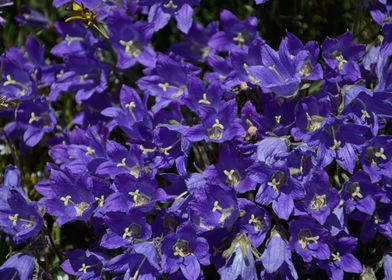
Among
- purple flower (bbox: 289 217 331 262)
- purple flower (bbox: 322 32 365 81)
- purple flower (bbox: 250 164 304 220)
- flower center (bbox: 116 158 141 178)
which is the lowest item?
purple flower (bbox: 289 217 331 262)

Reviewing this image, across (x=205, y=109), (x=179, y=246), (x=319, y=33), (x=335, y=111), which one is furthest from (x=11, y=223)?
(x=319, y=33)

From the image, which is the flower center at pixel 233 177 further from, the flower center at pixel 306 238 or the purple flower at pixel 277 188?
the flower center at pixel 306 238

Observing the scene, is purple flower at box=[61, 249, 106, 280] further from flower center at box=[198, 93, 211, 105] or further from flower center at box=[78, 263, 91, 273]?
flower center at box=[198, 93, 211, 105]

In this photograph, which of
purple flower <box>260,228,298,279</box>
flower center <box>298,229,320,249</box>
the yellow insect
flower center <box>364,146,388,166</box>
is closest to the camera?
purple flower <box>260,228,298,279</box>

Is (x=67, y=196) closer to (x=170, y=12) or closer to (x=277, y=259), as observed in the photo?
(x=277, y=259)

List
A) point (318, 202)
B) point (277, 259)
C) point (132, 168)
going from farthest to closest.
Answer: point (132, 168) < point (318, 202) < point (277, 259)

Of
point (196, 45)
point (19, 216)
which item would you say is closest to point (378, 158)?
point (196, 45)

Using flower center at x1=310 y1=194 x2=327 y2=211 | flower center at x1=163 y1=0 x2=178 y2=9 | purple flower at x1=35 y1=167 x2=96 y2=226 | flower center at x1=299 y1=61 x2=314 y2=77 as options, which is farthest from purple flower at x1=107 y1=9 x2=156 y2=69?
flower center at x1=310 y1=194 x2=327 y2=211

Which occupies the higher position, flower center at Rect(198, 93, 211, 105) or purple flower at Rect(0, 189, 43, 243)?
flower center at Rect(198, 93, 211, 105)

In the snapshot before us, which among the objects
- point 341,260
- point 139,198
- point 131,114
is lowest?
point 341,260
